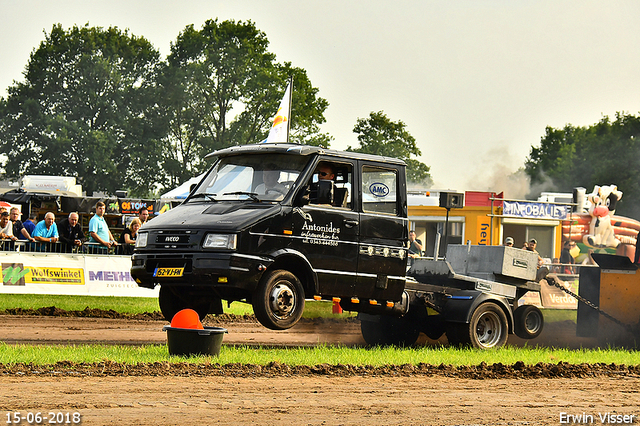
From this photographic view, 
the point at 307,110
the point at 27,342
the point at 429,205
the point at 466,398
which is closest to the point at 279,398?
the point at 466,398

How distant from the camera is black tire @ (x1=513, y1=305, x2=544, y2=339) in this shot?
13570 millimetres

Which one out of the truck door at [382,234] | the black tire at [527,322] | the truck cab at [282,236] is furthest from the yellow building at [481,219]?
the truck cab at [282,236]

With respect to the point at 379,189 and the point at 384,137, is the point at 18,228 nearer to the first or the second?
the point at 379,189

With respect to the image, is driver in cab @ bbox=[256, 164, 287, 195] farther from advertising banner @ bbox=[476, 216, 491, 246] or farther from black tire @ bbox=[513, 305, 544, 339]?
advertising banner @ bbox=[476, 216, 491, 246]

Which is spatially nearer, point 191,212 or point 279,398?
point 279,398

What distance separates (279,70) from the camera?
217 ft

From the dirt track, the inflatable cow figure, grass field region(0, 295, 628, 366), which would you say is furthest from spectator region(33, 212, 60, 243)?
the inflatable cow figure

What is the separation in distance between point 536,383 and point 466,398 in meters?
1.66

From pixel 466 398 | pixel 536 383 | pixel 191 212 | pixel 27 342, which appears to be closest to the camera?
pixel 466 398

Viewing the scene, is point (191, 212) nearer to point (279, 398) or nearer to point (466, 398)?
point (279, 398)

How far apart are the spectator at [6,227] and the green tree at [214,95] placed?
4484 cm

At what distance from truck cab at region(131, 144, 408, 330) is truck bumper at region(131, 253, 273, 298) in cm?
1

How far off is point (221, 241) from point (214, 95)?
55517 millimetres

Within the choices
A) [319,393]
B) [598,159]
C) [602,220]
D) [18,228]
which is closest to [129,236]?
[18,228]
